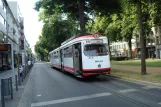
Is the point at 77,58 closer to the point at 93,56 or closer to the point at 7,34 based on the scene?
the point at 93,56

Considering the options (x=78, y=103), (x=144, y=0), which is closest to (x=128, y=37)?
(x=144, y=0)

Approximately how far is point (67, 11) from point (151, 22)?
25004 mm

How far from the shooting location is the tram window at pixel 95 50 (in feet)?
60.1

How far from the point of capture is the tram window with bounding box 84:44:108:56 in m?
18.3

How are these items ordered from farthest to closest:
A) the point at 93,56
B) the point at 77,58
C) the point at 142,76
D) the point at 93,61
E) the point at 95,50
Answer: the point at 77,58 < the point at 95,50 < the point at 93,56 < the point at 93,61 < the point at 142,76

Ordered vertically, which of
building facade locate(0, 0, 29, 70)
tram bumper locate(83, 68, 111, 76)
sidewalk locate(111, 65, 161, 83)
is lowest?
sidewalk locate(111, 65, 161, 83)

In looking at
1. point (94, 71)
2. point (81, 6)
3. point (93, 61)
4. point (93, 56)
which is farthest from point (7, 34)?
point (94, 71)

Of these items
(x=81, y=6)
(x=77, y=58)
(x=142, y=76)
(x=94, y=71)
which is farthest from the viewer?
(x=81, y=6)

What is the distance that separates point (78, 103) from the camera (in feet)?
32.3

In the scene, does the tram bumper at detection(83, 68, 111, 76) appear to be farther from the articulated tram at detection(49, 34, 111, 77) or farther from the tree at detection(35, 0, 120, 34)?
the tree at detection(35, 0, 120, 34)

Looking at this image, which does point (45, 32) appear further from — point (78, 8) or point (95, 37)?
point (95, 37)

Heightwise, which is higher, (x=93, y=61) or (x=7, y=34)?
(x=7, y=34)

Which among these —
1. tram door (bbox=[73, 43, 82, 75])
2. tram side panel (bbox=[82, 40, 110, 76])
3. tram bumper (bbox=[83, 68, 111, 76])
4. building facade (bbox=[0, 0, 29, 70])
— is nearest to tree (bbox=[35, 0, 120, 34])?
building facade (bbox=[0, 0, 29, 70])

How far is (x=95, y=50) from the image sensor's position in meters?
18.5
